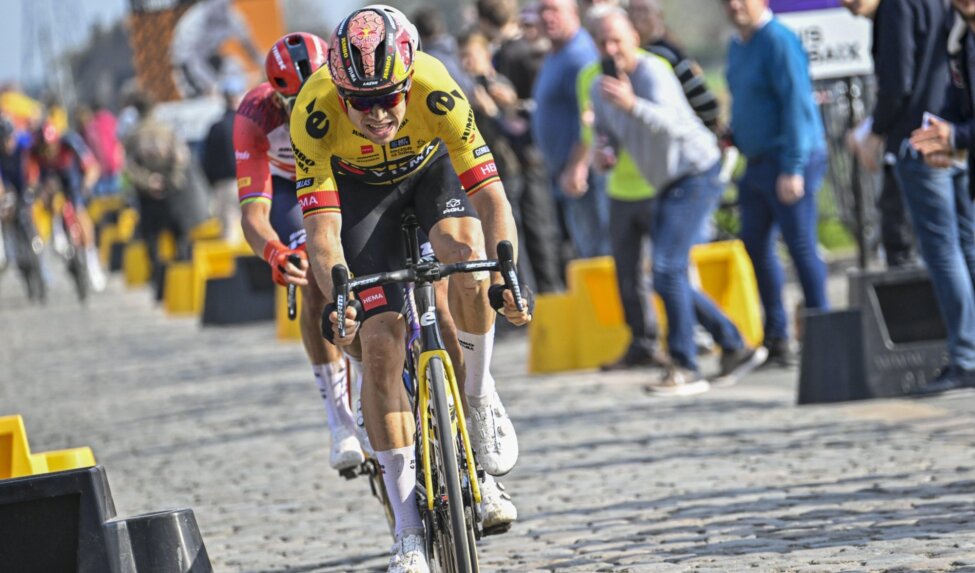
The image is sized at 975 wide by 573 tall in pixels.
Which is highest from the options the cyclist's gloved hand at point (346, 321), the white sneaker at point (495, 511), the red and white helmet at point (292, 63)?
the red and white helmet at point (292, 63)

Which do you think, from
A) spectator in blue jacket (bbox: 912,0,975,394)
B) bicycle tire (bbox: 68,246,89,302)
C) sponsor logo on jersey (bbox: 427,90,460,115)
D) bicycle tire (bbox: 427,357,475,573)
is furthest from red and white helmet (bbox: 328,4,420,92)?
bicycle tire (bbox: 68,246,89,302)

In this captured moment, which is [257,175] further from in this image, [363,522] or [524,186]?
[524,186]

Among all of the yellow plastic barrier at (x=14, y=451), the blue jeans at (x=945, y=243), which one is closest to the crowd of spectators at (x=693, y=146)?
the blue jeans at (x=945, y=243)

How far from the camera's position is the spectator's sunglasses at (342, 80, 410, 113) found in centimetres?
630

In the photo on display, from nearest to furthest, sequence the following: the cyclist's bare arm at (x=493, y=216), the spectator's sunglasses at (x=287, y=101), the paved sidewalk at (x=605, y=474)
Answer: the cyclist's bare arm at (x=493, y=216) → the paved sidewalk at (x=605, y=474) → the spectator's sunglasses at (x=287, y=101)

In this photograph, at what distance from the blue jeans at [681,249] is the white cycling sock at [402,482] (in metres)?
5.49

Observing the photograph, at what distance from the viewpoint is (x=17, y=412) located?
14523mm

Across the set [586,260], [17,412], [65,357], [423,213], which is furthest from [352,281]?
[65,357]

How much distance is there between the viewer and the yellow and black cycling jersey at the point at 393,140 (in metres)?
6.57

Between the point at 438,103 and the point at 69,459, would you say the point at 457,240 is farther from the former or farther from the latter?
the point at 69,459

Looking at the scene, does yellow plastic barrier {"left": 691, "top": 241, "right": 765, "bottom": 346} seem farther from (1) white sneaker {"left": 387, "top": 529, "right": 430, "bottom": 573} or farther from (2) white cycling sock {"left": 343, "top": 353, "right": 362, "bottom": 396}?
(1) white sneaker {"left": 387, "top": 529, "right": 430, "bottom": 573}

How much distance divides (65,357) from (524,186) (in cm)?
583

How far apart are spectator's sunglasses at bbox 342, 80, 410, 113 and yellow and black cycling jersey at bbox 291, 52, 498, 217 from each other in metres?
0.22

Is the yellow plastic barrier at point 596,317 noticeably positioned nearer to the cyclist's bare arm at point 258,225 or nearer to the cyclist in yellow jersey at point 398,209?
the cyclist's bare arm at point 258,225
